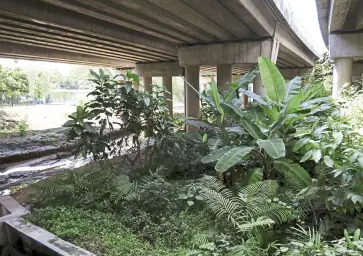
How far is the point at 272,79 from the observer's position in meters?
4.96

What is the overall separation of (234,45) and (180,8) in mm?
4347

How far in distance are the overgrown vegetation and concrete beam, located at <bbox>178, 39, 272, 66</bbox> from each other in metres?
5.30

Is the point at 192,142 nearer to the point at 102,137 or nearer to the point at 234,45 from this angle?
the point at 102,137

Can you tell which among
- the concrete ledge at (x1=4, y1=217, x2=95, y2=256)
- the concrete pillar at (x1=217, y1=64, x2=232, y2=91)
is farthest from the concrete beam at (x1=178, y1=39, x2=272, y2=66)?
the concrete ledge at (x1=4, y1=217, x2=95, y2=256)

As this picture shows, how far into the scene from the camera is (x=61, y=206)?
14.9 ft

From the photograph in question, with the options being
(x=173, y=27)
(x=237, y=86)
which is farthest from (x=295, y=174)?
(x=173, y=27)

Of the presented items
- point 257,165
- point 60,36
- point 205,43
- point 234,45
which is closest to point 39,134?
point 60,36

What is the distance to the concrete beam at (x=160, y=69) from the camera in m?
19.8

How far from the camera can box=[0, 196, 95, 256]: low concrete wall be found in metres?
3.48

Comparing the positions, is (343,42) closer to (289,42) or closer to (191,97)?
(289,42)

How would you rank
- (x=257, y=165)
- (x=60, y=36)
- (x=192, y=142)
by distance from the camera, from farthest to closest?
(x=60, y=36), (x=192, y=142), (x=257, y=165)

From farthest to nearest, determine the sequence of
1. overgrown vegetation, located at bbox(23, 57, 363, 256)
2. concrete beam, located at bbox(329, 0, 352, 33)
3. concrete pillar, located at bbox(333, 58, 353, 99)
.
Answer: concrete pillar, located at bbox(333, 58, 353, 99) < concrete beam, located at bbox(329, 0, 352, 33) < overgrown vegetation, located at bbox(23, 57, 363, 256)

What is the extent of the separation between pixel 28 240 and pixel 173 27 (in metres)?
7.59

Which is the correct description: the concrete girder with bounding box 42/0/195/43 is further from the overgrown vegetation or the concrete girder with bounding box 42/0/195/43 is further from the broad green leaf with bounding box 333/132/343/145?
the broad green leaf with bounding box 333/132/343/145
